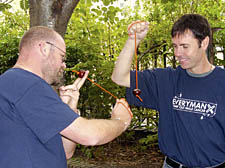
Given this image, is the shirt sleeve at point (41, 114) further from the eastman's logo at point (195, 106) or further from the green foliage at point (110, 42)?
the green foliage at point (110, 42)

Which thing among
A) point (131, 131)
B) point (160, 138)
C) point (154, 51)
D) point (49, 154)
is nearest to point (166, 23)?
point (154, 51)

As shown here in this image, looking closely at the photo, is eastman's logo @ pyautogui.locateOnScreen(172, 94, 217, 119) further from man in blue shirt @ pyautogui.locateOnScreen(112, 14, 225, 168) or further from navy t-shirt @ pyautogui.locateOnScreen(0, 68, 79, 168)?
navy t-shirt @ pyautogui.locateOnScreen(0, 68, 79, 168)

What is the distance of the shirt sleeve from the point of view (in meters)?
1.62

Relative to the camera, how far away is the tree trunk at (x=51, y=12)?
109 inches

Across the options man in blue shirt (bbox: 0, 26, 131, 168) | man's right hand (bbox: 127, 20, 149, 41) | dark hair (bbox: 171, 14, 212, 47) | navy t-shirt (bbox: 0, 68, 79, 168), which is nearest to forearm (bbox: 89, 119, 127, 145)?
man in blue shirt (bbox: 0, 26, 131, 168)

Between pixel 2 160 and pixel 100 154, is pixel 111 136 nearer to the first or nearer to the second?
pixel 2 160

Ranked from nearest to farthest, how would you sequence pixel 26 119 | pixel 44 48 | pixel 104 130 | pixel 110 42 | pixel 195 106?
pixel 26 119
pixel 104 130
pixel 44 48
pixel 195 106
pixel 110 42

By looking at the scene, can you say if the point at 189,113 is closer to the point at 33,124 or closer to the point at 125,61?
the point at 125,61

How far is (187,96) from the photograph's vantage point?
2383 millimetres

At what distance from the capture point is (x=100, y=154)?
5469mm

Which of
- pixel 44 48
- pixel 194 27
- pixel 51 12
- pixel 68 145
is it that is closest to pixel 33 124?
pixel 44 48

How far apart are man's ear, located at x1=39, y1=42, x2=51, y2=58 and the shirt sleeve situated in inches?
13.4

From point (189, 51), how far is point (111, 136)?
1.09 meters

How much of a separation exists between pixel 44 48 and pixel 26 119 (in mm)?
561
